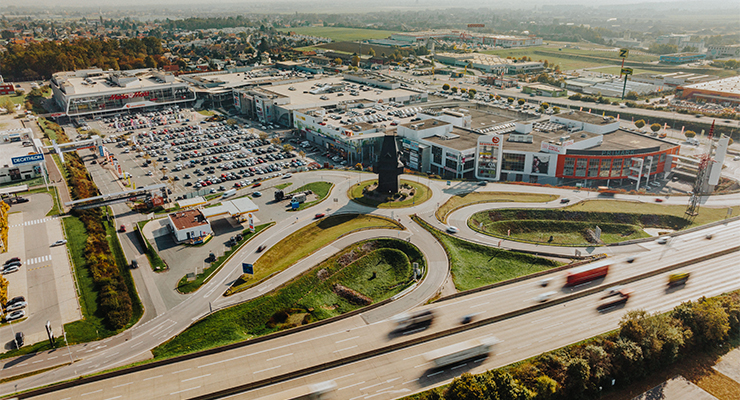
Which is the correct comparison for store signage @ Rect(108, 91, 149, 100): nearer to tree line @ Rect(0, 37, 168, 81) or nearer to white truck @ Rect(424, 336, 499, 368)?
tree line @ Rect(0, 37, 168, 81)

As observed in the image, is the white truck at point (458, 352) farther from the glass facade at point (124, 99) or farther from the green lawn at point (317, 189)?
the glass facade at point (124, 99)

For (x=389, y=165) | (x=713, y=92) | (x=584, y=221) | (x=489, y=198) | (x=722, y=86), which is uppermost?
(x=722, y=86)

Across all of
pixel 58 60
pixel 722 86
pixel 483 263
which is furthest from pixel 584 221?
pixel 58 60

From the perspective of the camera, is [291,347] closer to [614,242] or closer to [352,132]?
[614,242]

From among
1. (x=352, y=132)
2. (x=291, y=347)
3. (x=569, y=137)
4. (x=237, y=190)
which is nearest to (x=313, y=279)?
(x=291, y=347)

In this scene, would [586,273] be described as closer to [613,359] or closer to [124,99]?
[613,359]

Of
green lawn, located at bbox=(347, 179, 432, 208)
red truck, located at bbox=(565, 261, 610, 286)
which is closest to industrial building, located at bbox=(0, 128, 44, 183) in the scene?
green lawn, located at bbox=(347, 179, 432, 208)

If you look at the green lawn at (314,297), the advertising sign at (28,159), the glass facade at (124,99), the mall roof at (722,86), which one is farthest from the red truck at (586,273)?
the glass facade at (124,99)
